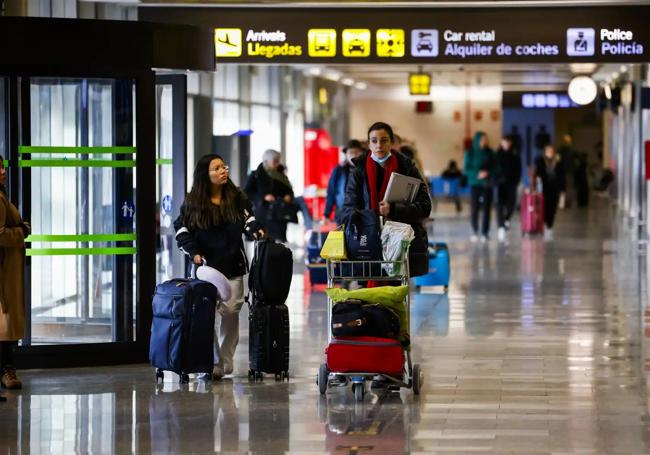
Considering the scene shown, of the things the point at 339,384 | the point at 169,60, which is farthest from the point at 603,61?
the point at 339,384

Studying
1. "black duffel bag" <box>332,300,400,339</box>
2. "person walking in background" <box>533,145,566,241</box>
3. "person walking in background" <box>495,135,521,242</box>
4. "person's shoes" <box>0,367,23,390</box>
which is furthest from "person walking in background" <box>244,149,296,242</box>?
"black duffel bag" <box>332,300,400,339</box>

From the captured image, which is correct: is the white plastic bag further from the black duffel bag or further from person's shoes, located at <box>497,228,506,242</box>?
person's shoes, located at <box>497,228,506,242</box>

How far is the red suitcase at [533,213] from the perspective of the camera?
26250mm

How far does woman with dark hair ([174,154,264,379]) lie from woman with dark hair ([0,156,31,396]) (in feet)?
3.61

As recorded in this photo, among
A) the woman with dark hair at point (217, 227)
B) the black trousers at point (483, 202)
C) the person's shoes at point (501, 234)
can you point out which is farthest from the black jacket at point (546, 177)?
the woman with dark hair at point (217, 227)

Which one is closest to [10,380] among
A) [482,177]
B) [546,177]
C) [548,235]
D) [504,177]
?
[482,177]

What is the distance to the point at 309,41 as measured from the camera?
16.0m

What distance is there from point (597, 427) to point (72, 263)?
14.4ft

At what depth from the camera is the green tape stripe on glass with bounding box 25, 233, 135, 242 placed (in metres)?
10.5

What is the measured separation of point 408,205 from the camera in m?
9.28

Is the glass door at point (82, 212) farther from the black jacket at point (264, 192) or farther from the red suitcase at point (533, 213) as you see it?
the red suitcase at point (533, 213)

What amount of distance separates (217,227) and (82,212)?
54.4 inches

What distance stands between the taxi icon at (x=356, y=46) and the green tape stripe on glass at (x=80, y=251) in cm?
597

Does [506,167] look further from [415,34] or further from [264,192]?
[415,34]
